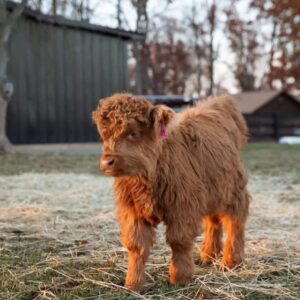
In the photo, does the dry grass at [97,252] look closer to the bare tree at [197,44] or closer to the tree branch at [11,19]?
the tree branch at [11,19]

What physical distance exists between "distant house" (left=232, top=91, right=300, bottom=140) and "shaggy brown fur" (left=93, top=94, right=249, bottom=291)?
23.8 meters

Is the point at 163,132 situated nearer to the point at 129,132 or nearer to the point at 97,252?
the point at 129,132

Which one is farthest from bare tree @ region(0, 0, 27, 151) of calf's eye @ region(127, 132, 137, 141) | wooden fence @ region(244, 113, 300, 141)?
wooden fence @ region(244, 113, 300, 141)

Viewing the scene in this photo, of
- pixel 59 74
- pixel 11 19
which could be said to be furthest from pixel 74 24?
pixel 11 19

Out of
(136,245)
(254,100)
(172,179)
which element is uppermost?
(254,100)

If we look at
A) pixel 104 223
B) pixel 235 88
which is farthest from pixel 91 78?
pixel 235 88

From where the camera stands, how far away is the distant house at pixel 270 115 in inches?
1334

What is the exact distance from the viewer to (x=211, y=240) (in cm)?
484

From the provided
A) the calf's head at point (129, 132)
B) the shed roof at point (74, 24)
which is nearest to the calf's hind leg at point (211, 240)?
the calf's head at point (129, 132)

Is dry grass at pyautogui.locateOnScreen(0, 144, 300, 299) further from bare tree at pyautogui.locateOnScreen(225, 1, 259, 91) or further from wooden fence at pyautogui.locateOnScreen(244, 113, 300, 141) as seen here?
bare tree at pyautogui.locateOnScreen(225, 1, 259, 91)

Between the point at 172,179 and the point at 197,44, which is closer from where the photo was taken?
the point at 172,179

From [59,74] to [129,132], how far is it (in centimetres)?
1664

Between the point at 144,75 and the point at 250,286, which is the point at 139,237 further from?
the point at 144,75

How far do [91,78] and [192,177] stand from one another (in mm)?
16682
